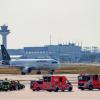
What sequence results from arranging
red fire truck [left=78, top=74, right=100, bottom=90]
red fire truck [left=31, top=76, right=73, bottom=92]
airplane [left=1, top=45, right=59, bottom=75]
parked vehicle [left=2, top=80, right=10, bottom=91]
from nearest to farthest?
red fire truck [left=31, top=76, right=73, bottom=92] → parked vehicle [left=2, top=80, right=10, bottom=91] → red fire truck [left=78, top=74, right=100, bottom=90] → airplane [left=1, top=45, right=59, bottom=75]

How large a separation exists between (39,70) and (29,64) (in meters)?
3.60

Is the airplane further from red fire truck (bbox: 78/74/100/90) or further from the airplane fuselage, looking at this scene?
red fire truck (bbox: 78/74/100/90)

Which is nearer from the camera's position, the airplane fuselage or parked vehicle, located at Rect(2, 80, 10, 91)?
parked vehicle, located at Rect(2, 80, 10, 91)

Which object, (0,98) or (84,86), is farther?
(84,86)

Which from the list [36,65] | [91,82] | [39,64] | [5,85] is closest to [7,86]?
[5,85]

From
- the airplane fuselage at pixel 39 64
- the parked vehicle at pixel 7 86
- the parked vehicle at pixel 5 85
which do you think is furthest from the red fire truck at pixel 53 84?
the airplane fuselage at pixel 39 64

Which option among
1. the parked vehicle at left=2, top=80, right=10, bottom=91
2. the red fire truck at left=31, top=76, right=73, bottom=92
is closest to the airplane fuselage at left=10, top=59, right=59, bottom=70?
the parked vehicle at left=2, top=80, right=10, bottom=91

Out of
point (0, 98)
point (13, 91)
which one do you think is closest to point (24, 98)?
point (0, 98)

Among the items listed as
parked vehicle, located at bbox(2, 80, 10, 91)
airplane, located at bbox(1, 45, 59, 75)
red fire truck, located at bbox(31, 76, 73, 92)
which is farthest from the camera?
airplane, located at bbox(1, 45, 59, 75)

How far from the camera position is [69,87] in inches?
2680

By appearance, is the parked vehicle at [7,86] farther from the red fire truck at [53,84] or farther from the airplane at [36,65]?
the airplane at [36,65]

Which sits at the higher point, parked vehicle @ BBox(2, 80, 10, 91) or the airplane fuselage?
the airplane fuselage

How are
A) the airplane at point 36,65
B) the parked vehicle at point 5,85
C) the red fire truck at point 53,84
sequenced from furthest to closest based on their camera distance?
the airplane at point 36,65
the parked vehicle at point 5,85
the red fire truck at point 53,84

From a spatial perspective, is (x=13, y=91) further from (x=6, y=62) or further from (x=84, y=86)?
(x=6, y=62)
